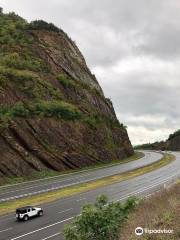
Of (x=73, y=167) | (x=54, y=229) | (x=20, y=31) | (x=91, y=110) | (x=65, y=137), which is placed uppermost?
(x=20, y=31)

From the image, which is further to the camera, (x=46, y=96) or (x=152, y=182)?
(x=46, y=96)

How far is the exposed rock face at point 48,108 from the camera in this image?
251 ft

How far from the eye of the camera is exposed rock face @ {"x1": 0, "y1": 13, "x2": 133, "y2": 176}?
76500mm

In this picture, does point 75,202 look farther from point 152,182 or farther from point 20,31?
point 20,31

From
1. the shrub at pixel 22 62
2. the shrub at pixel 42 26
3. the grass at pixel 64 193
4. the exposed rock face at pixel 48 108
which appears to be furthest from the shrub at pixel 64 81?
the grass at pixel 64 193

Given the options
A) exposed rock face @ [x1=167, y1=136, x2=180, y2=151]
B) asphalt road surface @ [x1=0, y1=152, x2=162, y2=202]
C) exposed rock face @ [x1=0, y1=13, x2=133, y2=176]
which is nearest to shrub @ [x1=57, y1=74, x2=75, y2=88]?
exposed rock face @ [x1=0, y1=13, x2=133, y2=176]

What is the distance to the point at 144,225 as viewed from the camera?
821 inches

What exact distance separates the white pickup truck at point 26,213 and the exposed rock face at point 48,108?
26.1m

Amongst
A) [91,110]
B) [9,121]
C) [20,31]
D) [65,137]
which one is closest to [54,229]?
[9,121]

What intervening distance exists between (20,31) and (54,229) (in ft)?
275

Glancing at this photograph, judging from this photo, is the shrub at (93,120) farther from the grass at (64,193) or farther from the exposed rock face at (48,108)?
the grass at (64,193)

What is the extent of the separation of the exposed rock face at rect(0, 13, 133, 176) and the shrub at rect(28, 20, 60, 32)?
0.27 meters

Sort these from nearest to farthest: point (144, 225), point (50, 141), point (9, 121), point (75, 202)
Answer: point (144, 225), point (75, 202), point (9, 121), point (50, 141)

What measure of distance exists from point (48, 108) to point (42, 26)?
124ft
